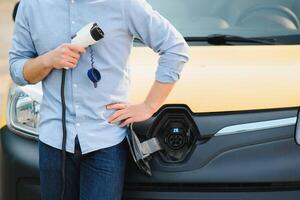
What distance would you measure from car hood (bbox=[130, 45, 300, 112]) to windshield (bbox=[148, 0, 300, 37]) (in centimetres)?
45

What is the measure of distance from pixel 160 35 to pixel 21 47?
586 mm

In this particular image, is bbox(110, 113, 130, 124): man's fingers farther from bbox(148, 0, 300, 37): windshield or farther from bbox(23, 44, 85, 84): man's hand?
bbox(148, 0, 300, 37): windshield

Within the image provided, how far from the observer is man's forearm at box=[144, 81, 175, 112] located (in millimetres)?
2695

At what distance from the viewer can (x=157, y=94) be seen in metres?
2.72

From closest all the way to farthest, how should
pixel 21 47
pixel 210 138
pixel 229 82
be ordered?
pixel 21 47
pixel 210 138
pixel 229 82

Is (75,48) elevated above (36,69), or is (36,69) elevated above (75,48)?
(75,48)

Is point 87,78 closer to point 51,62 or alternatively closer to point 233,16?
point 51,62

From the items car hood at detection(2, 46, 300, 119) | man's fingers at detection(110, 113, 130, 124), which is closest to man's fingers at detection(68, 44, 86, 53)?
man's fingers at detection(110, 113, 130, 124)

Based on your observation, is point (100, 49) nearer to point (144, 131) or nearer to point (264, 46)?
point (144, 131)

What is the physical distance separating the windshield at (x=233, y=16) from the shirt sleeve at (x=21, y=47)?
1.31 meters

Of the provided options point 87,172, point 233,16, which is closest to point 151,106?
point 87,172

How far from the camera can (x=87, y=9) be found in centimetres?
262

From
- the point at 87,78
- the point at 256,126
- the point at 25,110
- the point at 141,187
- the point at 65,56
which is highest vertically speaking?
the point at 65,56

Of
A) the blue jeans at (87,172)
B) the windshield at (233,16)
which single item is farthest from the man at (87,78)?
the windshield at (233,16)
